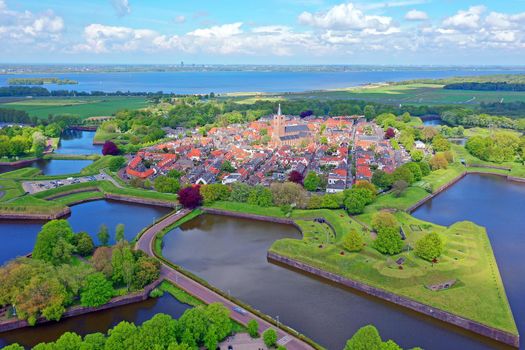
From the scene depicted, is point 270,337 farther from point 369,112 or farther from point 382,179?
point 369,112

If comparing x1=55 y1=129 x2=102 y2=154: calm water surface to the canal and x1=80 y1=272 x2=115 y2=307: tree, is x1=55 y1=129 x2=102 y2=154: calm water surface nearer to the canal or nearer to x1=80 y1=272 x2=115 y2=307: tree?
the canal

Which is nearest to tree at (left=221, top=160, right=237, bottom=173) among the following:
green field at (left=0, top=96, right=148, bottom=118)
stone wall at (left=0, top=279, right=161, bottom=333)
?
stone wall at (left=0, top=279, right=161, bottom=333)

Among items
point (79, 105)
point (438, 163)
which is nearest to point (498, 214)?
point (438, 163)

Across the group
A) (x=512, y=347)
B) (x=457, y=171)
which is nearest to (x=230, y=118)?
(x=457, y=171)

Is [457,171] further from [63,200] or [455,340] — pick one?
[63,200]

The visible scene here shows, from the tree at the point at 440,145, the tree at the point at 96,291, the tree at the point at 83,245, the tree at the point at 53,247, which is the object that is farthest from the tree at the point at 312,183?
the tree at the point at 440,145

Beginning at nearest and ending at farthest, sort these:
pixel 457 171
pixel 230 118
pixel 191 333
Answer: pixel 191 333, pixel 457 171, pixel 230 118
